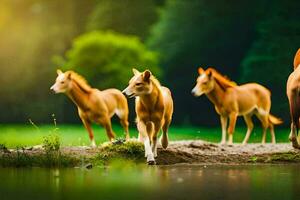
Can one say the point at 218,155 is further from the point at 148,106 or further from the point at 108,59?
the point at 108,59

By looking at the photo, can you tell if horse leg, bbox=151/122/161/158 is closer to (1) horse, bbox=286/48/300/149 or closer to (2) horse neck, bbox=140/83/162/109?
(2) horse neck, bbox=140/83/162/109

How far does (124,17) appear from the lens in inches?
789

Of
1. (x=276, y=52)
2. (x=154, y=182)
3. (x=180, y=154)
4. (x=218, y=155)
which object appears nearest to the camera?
(x=154, y=182)

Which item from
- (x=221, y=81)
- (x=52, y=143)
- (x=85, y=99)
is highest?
(x=221, y=81)

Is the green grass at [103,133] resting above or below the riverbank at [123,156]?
above

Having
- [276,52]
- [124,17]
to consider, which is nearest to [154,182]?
[276,52]

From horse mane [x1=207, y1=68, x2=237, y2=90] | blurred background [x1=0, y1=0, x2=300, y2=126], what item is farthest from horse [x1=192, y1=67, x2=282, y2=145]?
blurred background [x1=0, y1=0, x2=300, y2=126]

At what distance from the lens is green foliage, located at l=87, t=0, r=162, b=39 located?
1984 centimetres

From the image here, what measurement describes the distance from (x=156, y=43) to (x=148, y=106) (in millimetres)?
11211

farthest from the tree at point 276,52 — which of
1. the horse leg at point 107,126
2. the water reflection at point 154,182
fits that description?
the water reflection at point 154,182

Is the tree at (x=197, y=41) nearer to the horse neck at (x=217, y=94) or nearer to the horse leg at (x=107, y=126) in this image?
the horse neck at (x=217, y=94)

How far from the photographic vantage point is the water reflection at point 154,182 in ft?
20.6

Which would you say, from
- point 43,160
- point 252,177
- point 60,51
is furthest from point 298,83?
point 60,51

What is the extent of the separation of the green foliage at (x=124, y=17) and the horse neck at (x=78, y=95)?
8.74m
